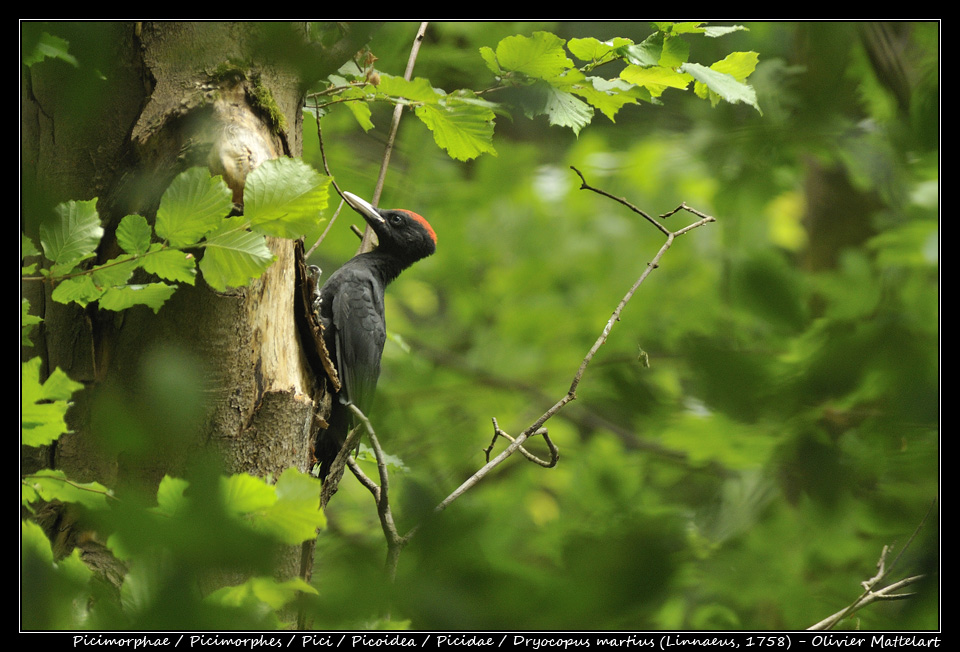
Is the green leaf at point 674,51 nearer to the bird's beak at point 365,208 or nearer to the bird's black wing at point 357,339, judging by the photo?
the bird's beak at point 365,208

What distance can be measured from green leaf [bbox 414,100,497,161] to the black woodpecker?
1307 mm

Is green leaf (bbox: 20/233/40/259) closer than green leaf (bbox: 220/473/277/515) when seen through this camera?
No

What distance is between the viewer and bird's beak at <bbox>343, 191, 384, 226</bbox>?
10.5ft

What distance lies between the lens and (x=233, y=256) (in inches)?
46.8

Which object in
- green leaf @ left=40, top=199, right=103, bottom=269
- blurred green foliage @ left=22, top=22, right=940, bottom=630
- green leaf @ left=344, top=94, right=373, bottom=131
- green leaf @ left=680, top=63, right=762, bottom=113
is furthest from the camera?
green leaf @ left=344, top=94, right=373, bottom=131

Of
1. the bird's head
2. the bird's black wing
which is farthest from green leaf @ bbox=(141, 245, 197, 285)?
the bird's head

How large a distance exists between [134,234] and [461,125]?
98cm

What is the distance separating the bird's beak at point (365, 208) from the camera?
10.5 ft

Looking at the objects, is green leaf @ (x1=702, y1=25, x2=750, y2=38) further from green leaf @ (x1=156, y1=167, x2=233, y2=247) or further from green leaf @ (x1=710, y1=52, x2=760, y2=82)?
green leaf @ (x1=156, y1=167, x2=233, y2=247)

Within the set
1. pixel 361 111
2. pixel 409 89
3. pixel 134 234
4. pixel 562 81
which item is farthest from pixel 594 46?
pixel 134 234

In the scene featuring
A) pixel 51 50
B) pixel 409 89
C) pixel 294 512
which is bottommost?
pixel 294 512

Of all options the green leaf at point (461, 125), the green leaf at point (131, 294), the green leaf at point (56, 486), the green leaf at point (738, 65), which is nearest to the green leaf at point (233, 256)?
the green leaf at point (131, 294)

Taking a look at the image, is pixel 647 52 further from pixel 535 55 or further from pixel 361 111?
pixel 361 111

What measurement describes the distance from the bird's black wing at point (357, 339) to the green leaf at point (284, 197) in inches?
79.2
